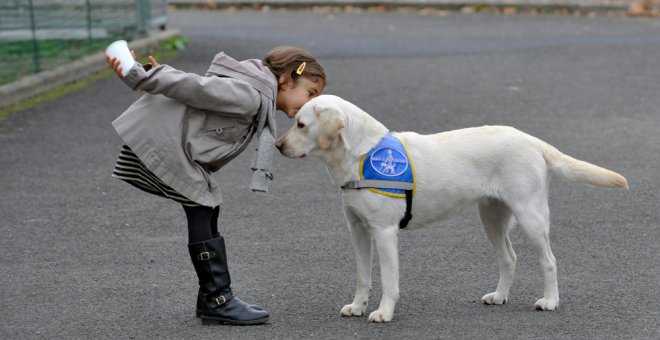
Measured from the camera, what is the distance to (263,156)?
196 inches

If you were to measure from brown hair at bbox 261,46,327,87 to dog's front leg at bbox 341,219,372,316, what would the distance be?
720 mm

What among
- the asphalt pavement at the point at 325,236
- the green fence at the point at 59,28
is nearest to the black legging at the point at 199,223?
the asphalt pavement at the point at 325,236

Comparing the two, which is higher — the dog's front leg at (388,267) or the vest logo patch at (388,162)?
the vest logo patch at (388,162)

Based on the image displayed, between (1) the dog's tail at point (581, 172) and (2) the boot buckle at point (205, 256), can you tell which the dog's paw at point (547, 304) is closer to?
(1) the dog's tail at point (581, 172)

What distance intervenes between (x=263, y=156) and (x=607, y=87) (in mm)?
7829

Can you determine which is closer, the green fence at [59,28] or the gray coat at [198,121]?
the gray coat at [198,121]

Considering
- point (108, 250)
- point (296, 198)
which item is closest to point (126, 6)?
point (296, 198)

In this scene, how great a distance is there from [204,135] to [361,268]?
3.14 ft

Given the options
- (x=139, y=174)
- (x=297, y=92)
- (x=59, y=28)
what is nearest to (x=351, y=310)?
(x=297, y=92)

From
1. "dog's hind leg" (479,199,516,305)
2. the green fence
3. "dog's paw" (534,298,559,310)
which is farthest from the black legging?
the green fence

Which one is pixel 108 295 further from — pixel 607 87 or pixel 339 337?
pixel 607 87

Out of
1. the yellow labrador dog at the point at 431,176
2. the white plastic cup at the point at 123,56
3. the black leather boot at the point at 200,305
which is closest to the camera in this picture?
the white plastic cup at the point at 123,56

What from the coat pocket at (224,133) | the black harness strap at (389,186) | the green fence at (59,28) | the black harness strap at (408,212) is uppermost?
the coat pocket at (224,133)

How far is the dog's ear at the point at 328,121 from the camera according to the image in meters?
4.92
